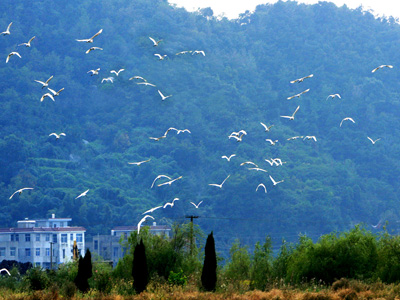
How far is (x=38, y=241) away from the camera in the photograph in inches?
4815

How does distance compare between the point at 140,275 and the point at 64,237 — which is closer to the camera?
the point at 140,275

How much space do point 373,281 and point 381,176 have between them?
12177 cm

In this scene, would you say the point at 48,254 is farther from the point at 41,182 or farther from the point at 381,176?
the point at 381,176

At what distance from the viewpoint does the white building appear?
122 meters

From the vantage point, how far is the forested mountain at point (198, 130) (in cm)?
13725

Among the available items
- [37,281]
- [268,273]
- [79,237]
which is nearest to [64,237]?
[79,237]

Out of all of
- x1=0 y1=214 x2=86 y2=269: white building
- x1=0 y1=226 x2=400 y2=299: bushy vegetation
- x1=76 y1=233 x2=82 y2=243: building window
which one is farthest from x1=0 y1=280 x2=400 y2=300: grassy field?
x1=76 y1=233 x2=82 y2=243: building window

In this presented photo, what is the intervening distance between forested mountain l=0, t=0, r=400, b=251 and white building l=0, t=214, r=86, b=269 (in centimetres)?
879

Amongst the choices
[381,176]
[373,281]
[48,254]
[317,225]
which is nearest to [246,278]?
[373,281]

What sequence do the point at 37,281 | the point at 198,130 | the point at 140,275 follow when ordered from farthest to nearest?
the point at 198,130
the point at 37,281
the point at 140,275

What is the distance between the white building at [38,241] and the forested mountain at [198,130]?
8.79 m

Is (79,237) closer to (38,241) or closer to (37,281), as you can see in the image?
(38,241)

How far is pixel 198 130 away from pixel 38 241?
5620cm

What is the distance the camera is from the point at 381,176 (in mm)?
156125
